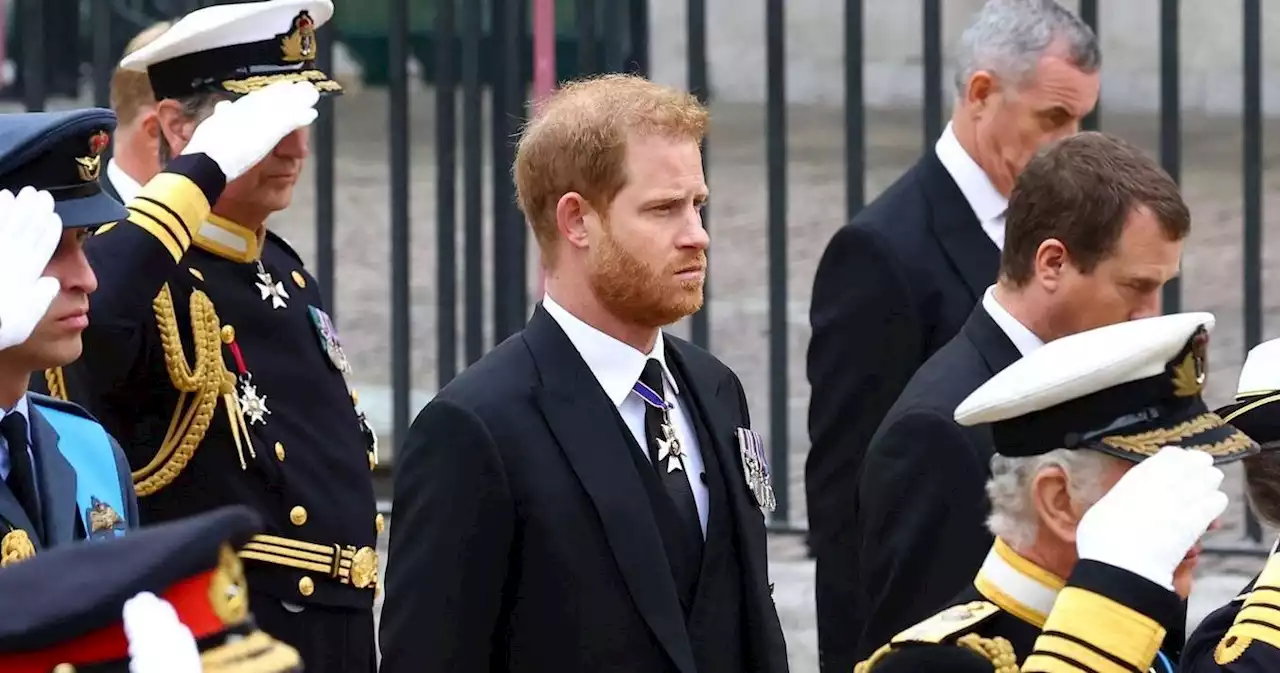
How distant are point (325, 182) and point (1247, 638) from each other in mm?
3587

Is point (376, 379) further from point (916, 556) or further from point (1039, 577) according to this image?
point (1039, 577)

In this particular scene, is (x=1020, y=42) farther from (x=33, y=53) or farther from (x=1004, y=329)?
(x=33, y=53)

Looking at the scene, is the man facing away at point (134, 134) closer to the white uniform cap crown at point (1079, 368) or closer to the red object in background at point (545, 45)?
the red object in background at point (545, 45)

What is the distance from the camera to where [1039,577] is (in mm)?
2713

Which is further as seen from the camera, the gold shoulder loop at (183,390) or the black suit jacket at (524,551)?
the gold shoulder loop at (183,390)

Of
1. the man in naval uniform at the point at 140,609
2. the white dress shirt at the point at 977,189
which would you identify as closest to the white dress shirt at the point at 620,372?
the white dress shirt at the point at 977,189

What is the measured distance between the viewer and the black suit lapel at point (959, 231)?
13.8 feet

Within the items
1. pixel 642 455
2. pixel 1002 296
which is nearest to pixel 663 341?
pixel 642 455

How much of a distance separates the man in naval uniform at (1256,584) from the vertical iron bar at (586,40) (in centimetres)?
267

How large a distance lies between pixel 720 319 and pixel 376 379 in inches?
54.3

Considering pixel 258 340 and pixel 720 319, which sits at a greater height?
pixel 258 340

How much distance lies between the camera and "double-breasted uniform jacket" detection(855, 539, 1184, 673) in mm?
2521

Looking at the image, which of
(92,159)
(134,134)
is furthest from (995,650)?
(134,134)

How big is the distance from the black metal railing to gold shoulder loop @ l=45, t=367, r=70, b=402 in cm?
175
